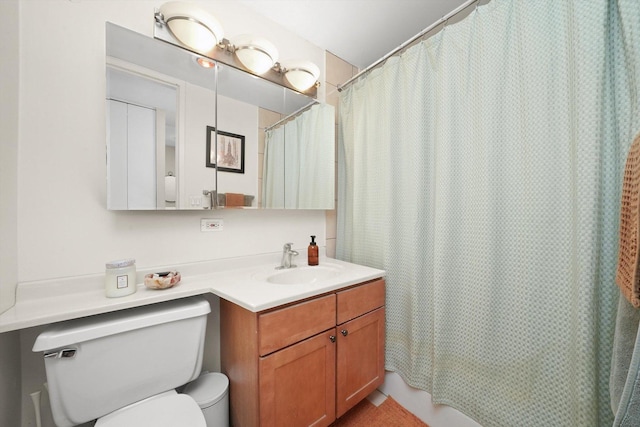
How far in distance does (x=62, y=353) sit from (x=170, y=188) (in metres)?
0.70

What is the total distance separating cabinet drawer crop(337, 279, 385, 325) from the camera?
1251 mm

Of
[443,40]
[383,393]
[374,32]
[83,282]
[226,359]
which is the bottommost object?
[383,393]

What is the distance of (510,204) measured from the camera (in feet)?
3.41

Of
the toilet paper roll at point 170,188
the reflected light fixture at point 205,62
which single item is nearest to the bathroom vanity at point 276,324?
the toilet paper roll at point 170,188

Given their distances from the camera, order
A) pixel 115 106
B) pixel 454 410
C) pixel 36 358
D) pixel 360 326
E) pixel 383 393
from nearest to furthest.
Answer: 1. pixel 36 358
2. pixel 115 106
3. pixel 454 410
4. pixel 360 326
5. pixel 383 393

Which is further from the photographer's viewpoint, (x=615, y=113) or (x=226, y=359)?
(x=226, y=359)

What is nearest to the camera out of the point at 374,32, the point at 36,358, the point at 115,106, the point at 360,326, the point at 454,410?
the point at 36,358

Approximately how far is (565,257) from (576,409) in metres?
0.52

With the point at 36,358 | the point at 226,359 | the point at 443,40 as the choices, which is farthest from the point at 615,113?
the point at 36,358

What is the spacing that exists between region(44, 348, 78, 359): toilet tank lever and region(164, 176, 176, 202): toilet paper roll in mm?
637

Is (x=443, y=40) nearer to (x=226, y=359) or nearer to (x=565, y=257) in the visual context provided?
(x=565, y=257)

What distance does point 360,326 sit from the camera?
134 cm

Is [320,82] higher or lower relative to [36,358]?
higher

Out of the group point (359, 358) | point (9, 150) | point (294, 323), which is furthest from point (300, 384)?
point (9, 150)
